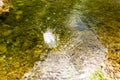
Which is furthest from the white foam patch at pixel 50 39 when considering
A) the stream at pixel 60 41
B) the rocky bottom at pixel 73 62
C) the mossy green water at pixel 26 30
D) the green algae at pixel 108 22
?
the green algae at pixel 108 22

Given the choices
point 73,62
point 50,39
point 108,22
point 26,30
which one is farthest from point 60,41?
point 108,22

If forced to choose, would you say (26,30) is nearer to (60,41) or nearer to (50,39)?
(50,39)

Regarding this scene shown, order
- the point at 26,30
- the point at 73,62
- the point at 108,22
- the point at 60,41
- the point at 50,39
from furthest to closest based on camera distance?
the point at 108,22
the point at 26,30
the point at 50,39
the point at 60,41
the point at 73,62

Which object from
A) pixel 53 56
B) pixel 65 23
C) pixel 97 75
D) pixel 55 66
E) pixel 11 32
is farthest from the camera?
pixel 65 23

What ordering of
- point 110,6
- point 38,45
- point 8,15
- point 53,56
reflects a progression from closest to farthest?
point 53,56, point 38,45, point 8,15, point 110,6

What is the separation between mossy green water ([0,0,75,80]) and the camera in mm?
9305

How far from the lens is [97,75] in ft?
27.5

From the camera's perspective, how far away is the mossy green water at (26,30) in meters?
9.30

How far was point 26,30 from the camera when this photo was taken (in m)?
12.3

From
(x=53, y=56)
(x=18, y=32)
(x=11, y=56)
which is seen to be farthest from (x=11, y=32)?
(x=53, y=56)

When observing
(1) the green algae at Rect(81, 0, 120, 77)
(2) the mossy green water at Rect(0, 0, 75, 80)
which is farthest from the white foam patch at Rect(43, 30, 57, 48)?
(1) the green algae at Rect(81, 0, 120, 77)

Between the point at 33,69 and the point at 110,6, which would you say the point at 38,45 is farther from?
the point at 110,6

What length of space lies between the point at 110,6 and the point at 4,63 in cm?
933

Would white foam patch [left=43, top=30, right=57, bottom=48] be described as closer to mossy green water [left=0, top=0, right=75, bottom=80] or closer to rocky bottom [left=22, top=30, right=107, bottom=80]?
mossy green water [left=0, top=0, right=75, bottom=80]
